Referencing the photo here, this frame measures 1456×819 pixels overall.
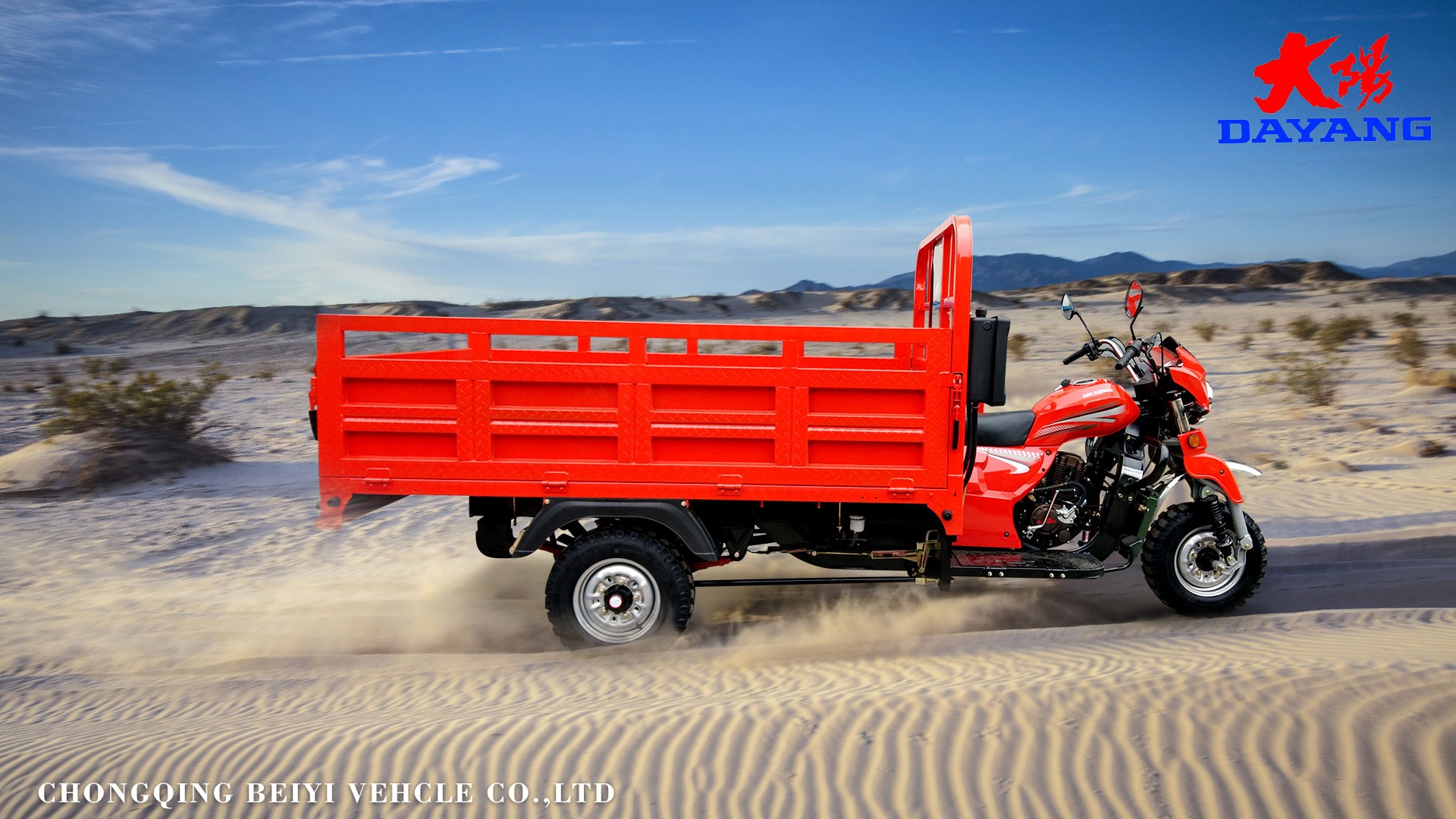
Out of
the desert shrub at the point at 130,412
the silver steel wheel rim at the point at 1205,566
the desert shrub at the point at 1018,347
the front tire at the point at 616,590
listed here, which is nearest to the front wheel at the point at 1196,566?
the silver steel wheel rim at the point at 1205,566

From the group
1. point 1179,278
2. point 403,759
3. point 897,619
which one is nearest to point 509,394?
point 403,759

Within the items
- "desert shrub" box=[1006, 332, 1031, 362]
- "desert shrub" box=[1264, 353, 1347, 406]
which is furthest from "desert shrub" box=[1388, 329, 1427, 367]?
"desert shrub" box=[1006, 332, 1031, 362]

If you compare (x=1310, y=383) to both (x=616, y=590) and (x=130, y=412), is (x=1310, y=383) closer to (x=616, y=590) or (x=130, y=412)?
(x=616, y=590)

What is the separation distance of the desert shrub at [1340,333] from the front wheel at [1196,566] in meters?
17.8

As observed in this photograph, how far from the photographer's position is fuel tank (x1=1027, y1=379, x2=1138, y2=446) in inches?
218

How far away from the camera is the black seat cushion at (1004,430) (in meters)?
5.61

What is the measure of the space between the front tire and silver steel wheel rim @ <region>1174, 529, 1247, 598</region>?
292 centimetres

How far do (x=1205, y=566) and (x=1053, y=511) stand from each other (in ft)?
3.11

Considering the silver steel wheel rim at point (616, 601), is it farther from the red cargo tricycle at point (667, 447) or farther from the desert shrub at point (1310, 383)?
the desert shrub at point (1310, 383)

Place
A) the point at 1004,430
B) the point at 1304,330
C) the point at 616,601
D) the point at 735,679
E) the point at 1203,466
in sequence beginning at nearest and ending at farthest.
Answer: the point at 735,679 < the point at 616,601 < the point at 1203,466 < the point at 1004,430 < the point at 1304,330

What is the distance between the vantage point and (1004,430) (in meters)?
5.62

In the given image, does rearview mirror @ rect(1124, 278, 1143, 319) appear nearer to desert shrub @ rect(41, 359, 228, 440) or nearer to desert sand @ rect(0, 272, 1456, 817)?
desert sand @ rect(0, 272, 1456, 817)

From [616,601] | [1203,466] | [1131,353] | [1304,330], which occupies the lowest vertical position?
[616,601]

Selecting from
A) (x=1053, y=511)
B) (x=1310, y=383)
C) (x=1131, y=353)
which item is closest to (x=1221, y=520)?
(x=1053, y=511)
